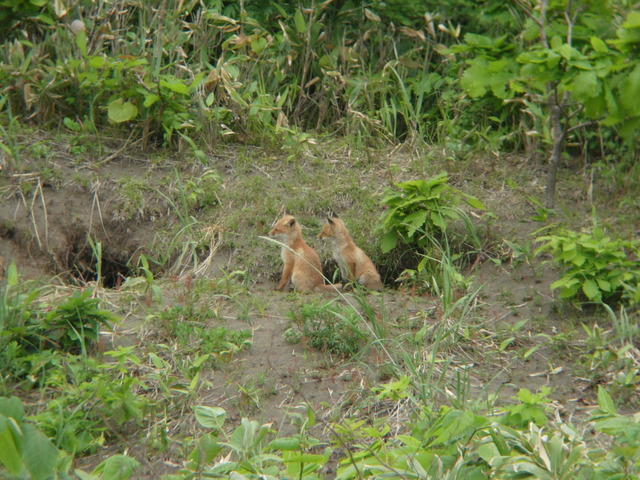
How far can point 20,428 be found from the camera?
1.88 meters

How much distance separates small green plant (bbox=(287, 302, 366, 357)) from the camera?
16.8 feet

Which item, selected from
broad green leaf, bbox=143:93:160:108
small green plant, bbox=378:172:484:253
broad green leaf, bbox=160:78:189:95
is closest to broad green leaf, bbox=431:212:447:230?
small green plant, bbox=378:172:484:253

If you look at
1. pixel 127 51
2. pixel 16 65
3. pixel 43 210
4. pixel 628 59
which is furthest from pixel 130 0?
pixel 628 59

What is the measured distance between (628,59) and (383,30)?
4.09m

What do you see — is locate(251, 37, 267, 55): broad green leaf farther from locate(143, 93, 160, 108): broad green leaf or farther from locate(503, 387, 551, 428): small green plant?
locate(503, 387, 551, 428): small green plant

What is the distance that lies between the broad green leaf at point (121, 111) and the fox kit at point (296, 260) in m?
2.24

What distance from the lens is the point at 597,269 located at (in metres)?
5.52

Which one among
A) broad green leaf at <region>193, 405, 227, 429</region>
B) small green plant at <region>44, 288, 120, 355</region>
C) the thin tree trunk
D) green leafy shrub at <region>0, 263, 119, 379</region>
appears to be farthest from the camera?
the thin tree trunk

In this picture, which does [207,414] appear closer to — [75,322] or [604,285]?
[75,322]

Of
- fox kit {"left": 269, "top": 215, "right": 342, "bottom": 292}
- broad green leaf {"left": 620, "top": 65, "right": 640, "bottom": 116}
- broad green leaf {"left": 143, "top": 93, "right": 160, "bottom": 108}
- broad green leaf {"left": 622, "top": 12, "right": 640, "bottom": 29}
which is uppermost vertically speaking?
broad green leaf {"left": 622, "top": 12, "right": 640, "bottom": 29}

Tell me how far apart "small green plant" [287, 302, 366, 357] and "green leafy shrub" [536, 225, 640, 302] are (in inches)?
69.5

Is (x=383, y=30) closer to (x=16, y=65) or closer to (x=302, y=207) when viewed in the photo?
(x=302, y=207)

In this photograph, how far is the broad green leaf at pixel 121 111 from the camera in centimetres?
759

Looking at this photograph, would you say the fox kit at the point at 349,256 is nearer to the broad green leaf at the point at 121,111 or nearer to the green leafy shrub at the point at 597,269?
the green leafy shrub at the point at 597,269
